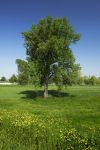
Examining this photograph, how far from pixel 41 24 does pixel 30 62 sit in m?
7.35

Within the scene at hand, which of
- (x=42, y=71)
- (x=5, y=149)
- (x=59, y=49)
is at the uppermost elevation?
(x=59, y=49)

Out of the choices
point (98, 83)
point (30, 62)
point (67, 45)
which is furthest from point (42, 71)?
point (98, 83)

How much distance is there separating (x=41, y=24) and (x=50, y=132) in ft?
149

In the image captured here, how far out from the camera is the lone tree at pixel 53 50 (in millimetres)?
58062

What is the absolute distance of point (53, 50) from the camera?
2255 inches

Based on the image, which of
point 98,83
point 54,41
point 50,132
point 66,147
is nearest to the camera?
point 66,147

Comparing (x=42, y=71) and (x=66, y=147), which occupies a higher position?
(x=42, y=71)

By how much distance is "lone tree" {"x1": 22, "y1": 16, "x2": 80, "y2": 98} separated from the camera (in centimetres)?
5806

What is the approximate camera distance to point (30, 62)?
58.3 meters

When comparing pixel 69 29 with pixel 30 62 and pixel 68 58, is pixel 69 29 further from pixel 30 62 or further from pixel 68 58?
pixel 30 62

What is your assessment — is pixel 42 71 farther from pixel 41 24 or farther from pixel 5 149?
pixel 5 149

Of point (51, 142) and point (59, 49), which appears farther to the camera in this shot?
point (59, 49)

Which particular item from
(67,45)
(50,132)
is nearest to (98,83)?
(67,45)

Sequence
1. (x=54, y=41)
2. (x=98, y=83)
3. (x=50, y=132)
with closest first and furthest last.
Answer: (x=50, y=132)
(x=54, y=41)
(x=98, y=83)
